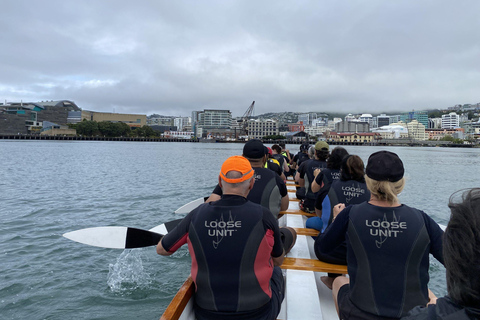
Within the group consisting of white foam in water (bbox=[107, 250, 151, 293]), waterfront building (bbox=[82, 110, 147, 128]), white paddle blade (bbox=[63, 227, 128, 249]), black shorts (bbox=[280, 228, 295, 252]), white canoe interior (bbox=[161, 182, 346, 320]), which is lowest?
white foam in water (bbox=[107, 250, 151, 293])

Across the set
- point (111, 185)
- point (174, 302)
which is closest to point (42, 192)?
point (111, 185)

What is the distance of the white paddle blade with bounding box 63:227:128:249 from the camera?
4242 mm

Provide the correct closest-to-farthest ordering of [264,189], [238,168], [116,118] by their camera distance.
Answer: [238,168] → [264,189] → [116,118]

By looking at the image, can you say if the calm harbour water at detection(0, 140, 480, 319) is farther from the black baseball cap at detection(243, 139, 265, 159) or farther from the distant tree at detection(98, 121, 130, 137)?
the distant tree at detection(98, 121, 130, 137)

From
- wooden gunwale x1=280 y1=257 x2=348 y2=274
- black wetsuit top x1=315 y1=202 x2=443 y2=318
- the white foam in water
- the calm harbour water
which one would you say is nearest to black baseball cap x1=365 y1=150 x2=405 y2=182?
black wetsuit top x1=315 y1=202 x2=443 y2=318

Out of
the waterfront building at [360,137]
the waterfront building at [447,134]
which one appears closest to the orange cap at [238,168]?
the waterfront building at [360,137]

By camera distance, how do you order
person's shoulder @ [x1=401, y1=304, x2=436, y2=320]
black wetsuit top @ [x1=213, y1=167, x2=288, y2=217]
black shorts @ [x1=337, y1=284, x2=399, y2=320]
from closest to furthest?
person's shoulder @ [x1=401, y1=304, x2=436, y2=320]
black shorts @ [x1=337, y1=284, x2=399, y2=320]
black wetsuit top @ [x1=213, y1=167, x2=288, y2=217]

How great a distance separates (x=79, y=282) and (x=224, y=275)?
514 centimetres

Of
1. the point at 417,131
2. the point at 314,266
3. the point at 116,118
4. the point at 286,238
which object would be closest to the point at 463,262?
the point at 286,238

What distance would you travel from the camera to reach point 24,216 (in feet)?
36.8

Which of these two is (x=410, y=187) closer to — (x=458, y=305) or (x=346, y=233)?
(x=346, y=233)

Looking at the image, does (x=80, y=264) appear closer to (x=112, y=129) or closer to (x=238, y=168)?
(x=238, y=168)

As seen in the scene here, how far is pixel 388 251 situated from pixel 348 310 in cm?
66

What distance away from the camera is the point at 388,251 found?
246 centimetres
